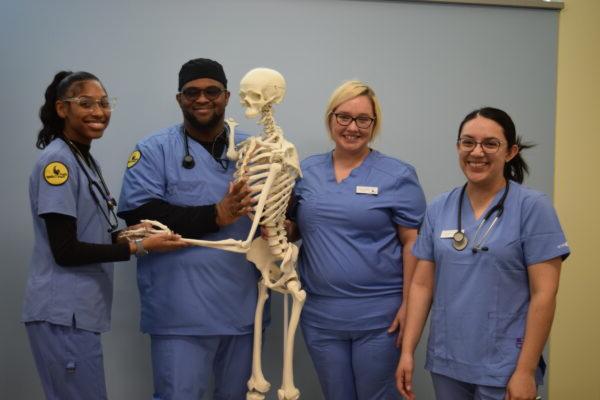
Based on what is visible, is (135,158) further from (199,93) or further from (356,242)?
(356,242)

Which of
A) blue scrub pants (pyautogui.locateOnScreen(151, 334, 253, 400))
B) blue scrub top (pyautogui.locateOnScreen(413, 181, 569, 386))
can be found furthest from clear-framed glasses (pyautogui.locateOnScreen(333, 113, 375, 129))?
blue scrub pants (pyautogui.locateOnScreen(151, 334, 253, 400))

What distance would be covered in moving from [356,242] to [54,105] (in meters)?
0.92

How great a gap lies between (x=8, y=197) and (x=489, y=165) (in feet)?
5.27

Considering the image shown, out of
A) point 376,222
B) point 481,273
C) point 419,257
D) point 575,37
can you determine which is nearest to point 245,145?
point 376,222

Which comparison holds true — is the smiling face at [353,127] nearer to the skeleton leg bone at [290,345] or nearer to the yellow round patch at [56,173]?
the skeleton leg bone at [290,345]

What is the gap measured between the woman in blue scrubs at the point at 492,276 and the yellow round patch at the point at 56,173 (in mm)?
962

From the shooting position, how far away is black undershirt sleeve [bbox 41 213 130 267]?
163 centimetres

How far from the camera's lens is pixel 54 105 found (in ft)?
5.75

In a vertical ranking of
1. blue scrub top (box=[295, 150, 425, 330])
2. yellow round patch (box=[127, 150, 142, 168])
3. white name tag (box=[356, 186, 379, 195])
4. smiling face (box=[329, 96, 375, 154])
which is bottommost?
blue scrub top (box=[295, 150, 425, 330])

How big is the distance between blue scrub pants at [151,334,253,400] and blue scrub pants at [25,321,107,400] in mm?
206

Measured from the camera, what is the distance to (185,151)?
6.11 feet

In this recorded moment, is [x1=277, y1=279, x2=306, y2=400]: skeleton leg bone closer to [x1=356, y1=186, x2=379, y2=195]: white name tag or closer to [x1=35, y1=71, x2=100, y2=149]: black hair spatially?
[x1=356, y1=186, x2=379, y2=195]: white name tag

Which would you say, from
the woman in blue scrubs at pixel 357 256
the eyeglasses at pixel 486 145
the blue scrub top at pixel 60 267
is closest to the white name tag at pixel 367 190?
the woman in blue scrubs at pixel 357 256

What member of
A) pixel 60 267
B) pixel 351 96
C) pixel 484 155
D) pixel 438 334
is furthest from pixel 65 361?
pixel 484 155
